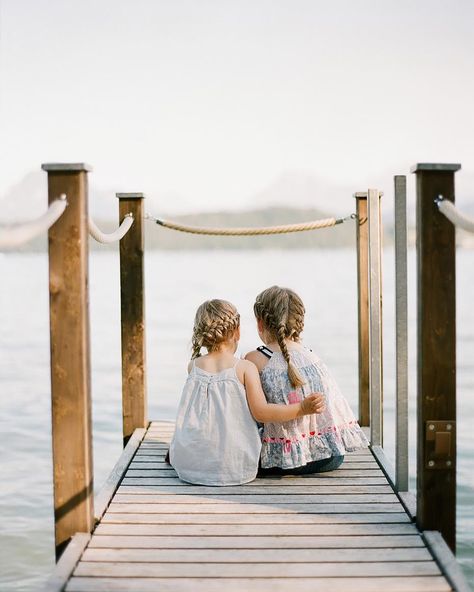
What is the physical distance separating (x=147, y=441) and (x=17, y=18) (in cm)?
4809

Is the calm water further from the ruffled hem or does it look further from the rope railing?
the rope railing

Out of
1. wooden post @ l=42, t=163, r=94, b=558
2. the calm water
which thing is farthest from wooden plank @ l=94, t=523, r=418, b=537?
the calm water

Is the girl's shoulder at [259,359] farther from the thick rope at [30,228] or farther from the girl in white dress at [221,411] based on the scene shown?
the thick rope at [30,228]

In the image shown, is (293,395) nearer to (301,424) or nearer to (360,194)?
(301,424)

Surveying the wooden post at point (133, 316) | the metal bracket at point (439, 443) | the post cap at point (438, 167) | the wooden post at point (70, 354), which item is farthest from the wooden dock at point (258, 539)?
the post cap at point (438, 167)

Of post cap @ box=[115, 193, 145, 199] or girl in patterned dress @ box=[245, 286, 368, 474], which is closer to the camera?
girl in patterned dress @ box=[245, 286, 368, 474]

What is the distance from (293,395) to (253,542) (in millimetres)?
890

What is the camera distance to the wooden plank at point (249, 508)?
336 centimetres

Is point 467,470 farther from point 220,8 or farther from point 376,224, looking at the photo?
point 220,8

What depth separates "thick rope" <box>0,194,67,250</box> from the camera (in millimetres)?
2484

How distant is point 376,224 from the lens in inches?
171

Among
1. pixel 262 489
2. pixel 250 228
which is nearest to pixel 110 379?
pixel 250 228

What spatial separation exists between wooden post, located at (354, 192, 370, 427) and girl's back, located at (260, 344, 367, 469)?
965 millimetres

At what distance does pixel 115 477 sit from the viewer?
3805mm
